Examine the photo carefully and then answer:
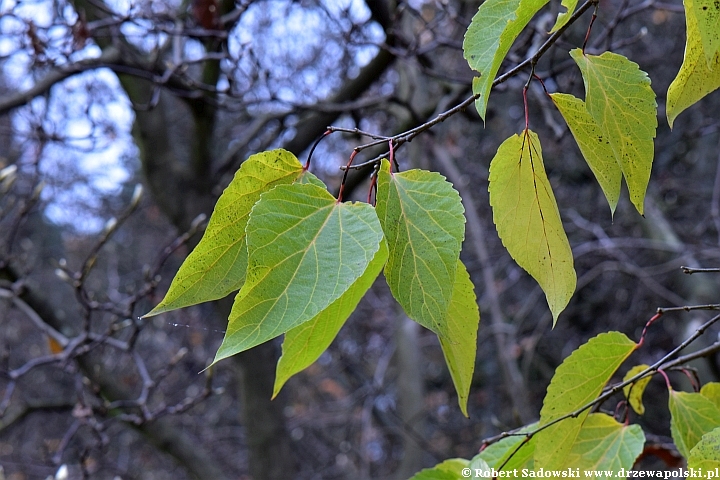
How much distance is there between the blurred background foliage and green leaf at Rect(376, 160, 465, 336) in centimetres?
80

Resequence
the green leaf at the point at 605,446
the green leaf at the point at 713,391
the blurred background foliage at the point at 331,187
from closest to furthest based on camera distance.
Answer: the green leaf at the point at 605,446 < the green leaf at the point at 713,391 < the blurred background foliage at the point at 331,187

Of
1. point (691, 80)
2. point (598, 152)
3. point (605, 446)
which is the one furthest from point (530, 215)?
point (605, 446)

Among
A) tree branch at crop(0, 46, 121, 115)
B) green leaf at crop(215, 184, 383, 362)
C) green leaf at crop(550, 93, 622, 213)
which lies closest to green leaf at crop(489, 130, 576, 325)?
green leaf at crop(550, 93, 622, 213)

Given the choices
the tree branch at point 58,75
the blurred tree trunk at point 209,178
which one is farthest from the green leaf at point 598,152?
the blurred tree trunk at point 209,178

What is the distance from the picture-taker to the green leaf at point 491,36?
508 millimetres

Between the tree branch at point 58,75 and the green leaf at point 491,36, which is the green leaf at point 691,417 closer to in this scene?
the green leaf at point 491,36

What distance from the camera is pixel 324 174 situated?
404 centimetres

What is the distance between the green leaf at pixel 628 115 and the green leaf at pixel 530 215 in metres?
0.06

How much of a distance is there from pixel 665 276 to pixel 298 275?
3.63m

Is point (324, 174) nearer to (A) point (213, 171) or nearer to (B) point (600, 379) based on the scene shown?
(A) point (213, 171)

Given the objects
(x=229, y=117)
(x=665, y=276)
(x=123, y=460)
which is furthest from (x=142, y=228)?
(x=665, y=276)

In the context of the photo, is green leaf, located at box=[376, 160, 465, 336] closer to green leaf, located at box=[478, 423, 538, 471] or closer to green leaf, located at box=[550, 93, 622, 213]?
green leaf, located at box=[550, 93, 622, 213]

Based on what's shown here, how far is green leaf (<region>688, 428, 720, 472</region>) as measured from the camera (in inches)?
22.1

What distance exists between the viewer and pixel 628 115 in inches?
22.9
